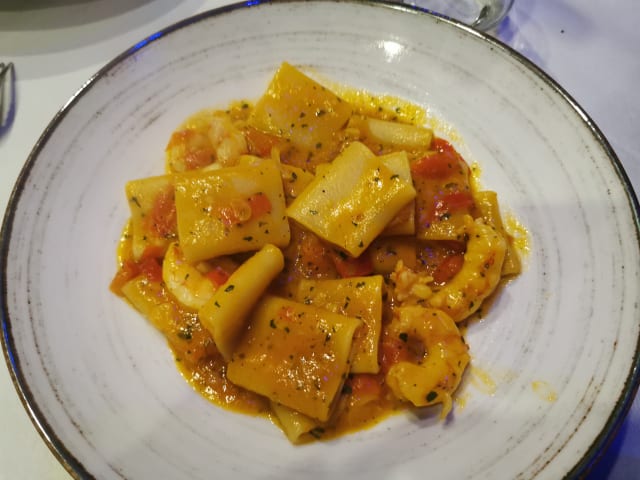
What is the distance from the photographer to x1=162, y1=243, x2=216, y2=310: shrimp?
1.95m

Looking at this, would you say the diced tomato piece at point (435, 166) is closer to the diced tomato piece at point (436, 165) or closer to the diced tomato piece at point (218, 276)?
the diced tomato piece at point (436, 165)

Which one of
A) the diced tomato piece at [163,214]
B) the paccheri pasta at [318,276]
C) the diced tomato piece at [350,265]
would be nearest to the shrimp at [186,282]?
the paccheri pasta at [318,276]

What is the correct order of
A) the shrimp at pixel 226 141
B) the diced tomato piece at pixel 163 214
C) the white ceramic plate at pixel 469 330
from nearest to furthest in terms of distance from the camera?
the white ceramic plate at pixel 469 330 → the diced tomato piece at pixel 163 214 → the shrimp at pixel 226 141

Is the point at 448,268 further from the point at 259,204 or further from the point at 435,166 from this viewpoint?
the point at 259,204

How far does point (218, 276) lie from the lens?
2.01 metres

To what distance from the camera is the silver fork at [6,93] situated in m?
2.63

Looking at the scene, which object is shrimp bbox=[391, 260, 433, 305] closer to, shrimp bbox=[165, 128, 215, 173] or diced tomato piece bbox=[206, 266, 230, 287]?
diced tomato piece bbox=[206, 266, 230, 287]

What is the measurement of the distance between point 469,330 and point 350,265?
1.69ft

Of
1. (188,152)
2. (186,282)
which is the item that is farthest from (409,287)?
(188,152)

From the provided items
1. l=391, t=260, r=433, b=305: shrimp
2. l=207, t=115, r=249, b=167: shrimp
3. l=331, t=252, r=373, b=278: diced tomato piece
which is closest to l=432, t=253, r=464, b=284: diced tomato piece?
l=391, t=260, r=433, b=305: shrimp

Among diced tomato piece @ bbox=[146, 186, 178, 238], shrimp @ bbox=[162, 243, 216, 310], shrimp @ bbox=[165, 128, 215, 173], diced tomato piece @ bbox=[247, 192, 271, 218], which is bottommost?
shrimp @ bbox=[162, 243, 216, 310]

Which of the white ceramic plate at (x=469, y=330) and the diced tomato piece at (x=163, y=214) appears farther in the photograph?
the diced tomato piece at (x=163, y=214)

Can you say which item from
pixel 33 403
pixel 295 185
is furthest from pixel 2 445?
pixel 295 185

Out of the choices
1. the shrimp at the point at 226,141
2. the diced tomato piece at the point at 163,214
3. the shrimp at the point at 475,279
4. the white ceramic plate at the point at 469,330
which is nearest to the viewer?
the white ceramic plate at the point at 469,330
